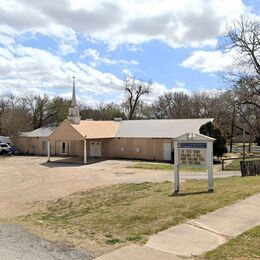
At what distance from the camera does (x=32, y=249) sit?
25.9 feet

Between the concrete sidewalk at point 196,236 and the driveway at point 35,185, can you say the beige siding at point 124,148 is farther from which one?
the concrete sidewalk at point 196,236

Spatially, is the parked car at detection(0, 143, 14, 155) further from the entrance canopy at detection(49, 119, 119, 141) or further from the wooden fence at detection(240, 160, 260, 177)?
the wooden fence at detection(240, 160, 260, 177)

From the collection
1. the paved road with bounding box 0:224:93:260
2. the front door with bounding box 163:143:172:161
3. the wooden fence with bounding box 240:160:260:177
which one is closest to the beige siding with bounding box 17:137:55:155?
the front door with bounding box 163:143:172:161

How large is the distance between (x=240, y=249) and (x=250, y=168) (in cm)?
1707

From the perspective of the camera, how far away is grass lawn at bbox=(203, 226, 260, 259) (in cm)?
689

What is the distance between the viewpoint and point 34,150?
5716cm

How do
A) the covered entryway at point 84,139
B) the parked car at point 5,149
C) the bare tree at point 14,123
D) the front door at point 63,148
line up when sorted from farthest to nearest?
1. the bare tree at point 14,123
2. the parked car at point 5,149
3. the front door at point 63,148
4. the covered entryway at point 84,139

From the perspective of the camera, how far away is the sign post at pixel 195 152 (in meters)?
15.1

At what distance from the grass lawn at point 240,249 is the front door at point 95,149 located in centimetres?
4143

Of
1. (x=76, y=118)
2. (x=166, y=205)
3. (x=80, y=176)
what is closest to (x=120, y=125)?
(x=76, y=118)

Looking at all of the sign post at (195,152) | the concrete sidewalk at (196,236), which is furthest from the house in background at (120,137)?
the concrete sidewalk at (196,236)

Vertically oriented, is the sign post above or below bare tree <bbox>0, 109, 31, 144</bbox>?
below

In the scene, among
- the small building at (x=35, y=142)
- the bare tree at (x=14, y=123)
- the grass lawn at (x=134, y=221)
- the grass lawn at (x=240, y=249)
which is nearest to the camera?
the grass lawn at (x=240, y=249)

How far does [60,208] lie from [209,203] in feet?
22.2
